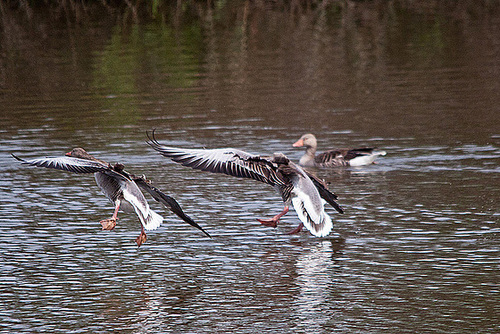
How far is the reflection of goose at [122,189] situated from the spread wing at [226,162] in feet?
1.43

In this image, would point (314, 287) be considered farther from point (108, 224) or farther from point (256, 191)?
point (256, 191)

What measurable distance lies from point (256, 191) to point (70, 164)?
172 inches

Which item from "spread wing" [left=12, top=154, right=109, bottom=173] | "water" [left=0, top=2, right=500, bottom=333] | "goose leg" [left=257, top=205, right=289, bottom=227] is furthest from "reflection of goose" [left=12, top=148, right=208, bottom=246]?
"goose leg" [left=257, top=205, right=289, bottom=227]

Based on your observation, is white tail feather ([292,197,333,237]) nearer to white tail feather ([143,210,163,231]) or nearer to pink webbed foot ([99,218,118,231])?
white tail feather ([143,210,163,231])

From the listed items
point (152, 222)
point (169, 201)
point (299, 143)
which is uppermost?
point (169, 201)

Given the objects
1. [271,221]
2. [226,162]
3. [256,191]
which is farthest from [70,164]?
[256,191]

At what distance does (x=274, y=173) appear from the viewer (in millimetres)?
10344

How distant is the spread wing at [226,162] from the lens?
33.1 feet

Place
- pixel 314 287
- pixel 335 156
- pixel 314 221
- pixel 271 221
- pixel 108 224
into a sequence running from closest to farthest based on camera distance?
pixel 314 287
pixel 108 224
pixel 314 221
pixel 271 221
pixel 335 156

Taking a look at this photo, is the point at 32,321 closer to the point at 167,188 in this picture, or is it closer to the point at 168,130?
the point at 167,188

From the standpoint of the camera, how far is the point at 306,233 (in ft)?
36.0

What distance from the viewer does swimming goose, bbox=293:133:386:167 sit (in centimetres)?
1466

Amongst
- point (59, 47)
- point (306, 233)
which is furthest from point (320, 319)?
point (59, 47)

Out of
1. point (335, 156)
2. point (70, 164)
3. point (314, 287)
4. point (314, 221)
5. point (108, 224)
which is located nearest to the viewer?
point (314, 287)
